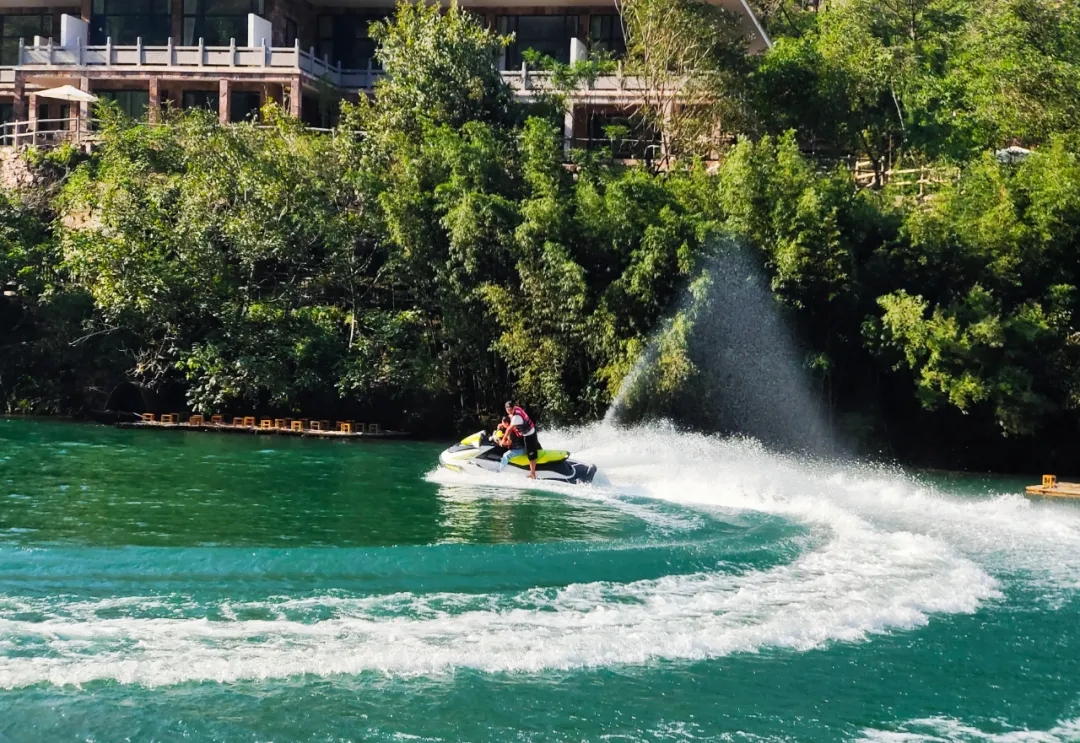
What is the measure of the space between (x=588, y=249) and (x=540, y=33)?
54.4ft

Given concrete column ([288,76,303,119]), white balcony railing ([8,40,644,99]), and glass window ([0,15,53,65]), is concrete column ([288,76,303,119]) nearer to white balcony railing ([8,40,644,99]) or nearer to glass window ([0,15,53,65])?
white balcony railing ([8,40,644,99])

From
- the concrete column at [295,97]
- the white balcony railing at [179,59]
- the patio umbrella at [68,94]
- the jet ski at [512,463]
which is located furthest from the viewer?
the white balcony railing at [179,59]

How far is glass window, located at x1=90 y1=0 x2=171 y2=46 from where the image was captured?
4312cm

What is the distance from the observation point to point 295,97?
40188mm

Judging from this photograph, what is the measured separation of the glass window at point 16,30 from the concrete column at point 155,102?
269 inches

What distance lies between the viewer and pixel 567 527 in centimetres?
1727

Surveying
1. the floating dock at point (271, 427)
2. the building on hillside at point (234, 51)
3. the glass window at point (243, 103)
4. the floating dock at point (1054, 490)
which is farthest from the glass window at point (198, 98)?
the floating dock at point (1054, 490)

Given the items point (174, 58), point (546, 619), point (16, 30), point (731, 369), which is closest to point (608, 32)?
point (174, 58)

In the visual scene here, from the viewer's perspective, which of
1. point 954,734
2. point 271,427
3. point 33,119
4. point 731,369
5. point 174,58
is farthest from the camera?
point 174,58

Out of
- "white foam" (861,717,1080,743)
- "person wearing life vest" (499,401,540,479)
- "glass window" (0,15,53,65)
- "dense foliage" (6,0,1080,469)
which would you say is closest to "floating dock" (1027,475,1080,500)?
"dense foliage" (6,0,1080,469)

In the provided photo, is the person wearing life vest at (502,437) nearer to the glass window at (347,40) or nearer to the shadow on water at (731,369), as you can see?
the shadow on water at (731,369)

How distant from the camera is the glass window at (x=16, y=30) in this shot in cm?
4512

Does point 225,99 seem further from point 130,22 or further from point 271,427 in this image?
point 271,427

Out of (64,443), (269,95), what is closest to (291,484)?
(64,443)
